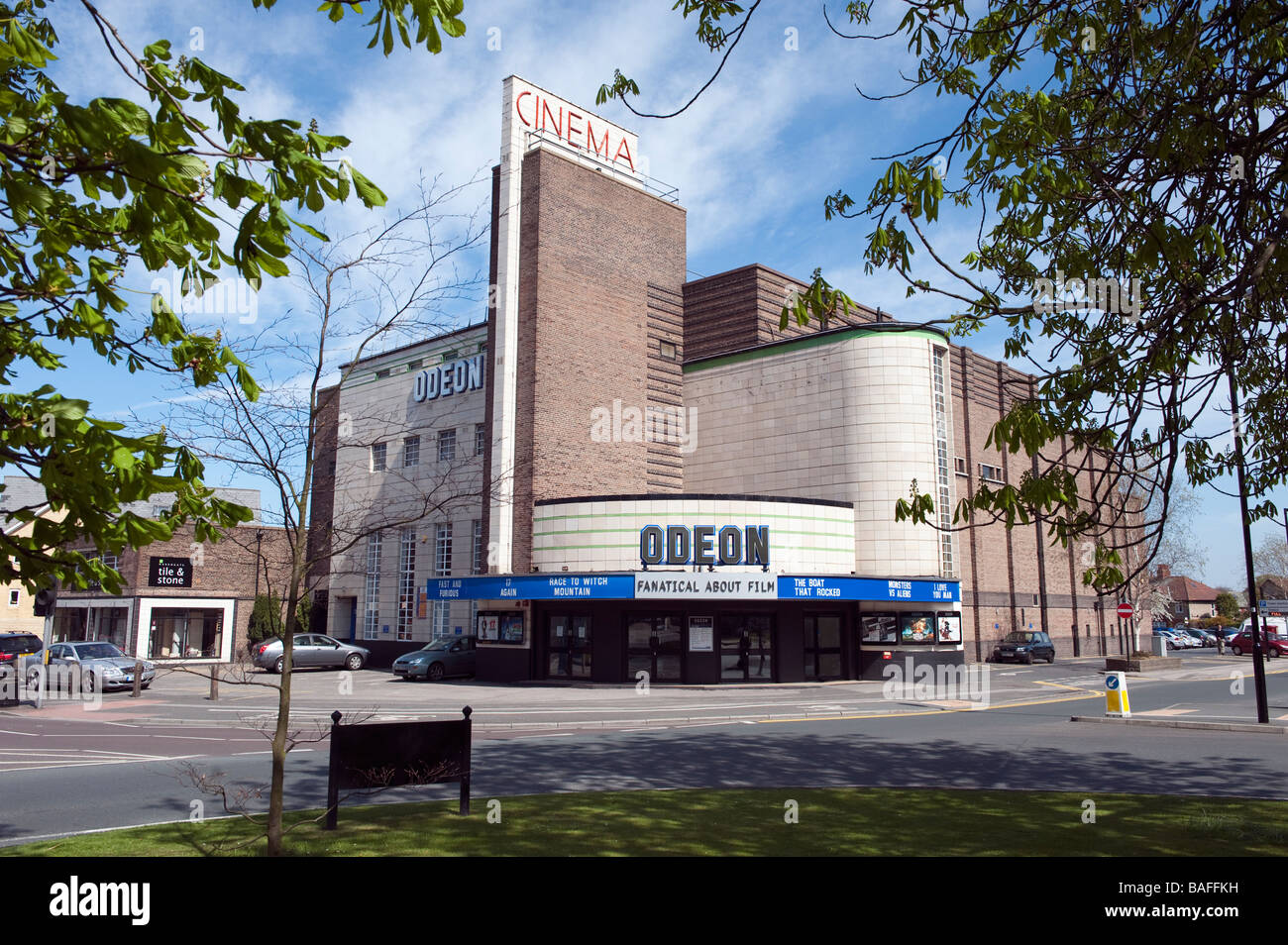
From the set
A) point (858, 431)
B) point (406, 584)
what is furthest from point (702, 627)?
point (406, 584)

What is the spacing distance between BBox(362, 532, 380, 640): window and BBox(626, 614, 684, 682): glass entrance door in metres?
17.1

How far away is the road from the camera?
11156 millimetres

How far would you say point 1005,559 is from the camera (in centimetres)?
4494

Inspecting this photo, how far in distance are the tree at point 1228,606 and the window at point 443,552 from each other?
9821 centimetres

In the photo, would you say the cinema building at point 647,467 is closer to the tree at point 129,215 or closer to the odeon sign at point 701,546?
the odeon sign at point 701,546

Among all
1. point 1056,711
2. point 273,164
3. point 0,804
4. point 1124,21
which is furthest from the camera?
point 1056,711

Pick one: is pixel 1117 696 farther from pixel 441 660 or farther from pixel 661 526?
pixel 441 660

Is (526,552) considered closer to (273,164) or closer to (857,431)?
(857,431)

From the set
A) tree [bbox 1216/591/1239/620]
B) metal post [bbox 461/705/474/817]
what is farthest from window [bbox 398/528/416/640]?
tree [bbox 1216/591/1239/620]
